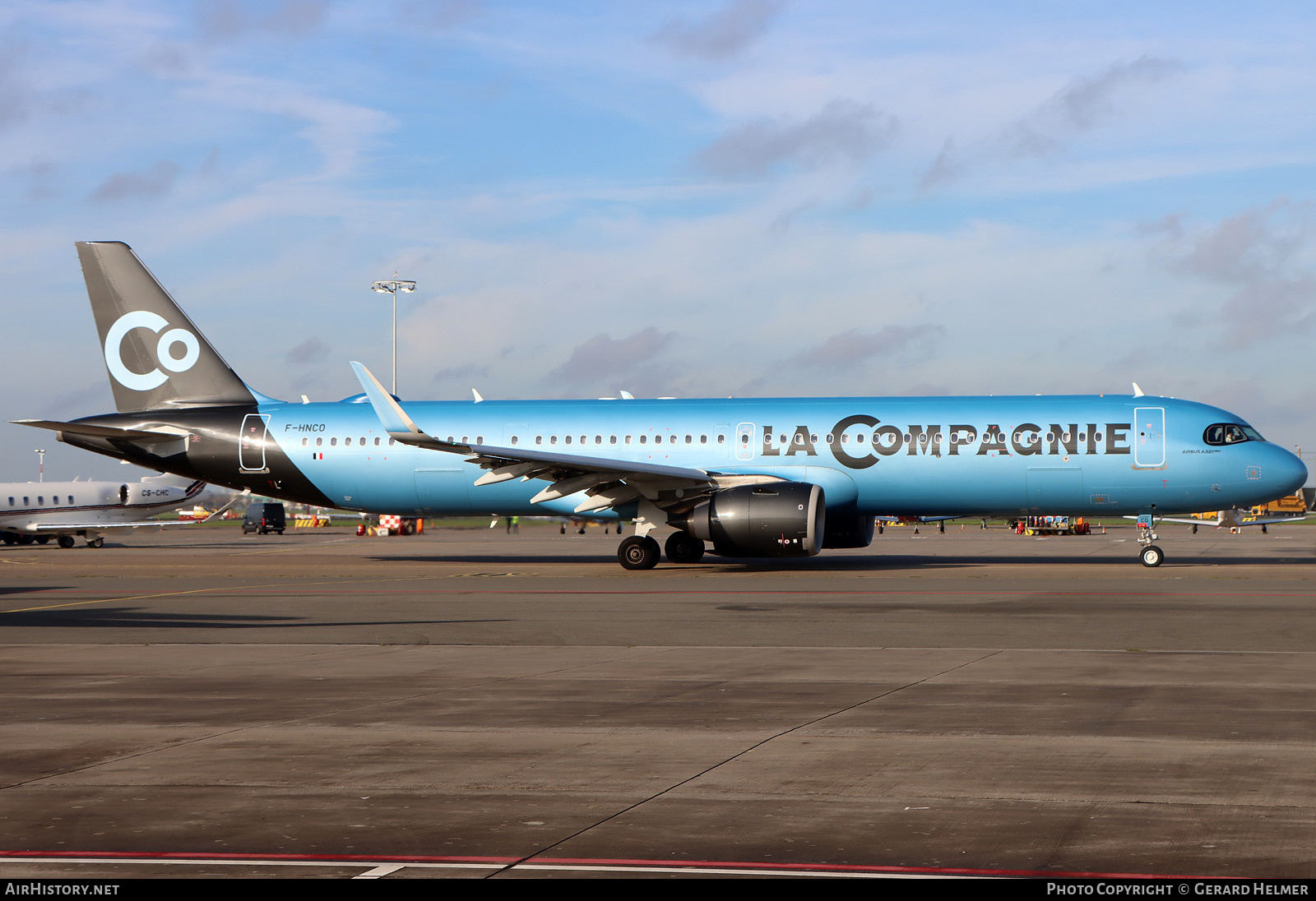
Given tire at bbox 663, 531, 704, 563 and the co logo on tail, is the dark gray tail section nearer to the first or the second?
the co logo on tail

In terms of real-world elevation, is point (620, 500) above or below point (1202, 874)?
above

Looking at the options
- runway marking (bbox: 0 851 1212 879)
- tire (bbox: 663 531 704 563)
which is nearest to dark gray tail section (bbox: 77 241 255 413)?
tire (bbox: 663 531 704 563)

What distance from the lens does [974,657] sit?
44.2 feet

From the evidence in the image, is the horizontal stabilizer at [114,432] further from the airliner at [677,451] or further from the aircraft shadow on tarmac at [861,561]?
the aircraft shadow on tarmac at [861,561]

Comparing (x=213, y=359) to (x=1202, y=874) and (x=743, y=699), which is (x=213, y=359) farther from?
(x=1202, y=874)

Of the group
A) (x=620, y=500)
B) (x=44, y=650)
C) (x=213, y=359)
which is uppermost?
(x=213, y=359)

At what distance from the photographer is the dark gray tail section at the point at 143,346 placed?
3288cm

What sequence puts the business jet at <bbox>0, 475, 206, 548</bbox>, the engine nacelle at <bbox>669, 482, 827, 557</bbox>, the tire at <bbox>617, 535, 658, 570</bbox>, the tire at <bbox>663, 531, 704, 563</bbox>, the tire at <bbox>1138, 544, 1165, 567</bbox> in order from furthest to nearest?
the business jet at <bbox>0, 475, 206, 548</bbox> < the tire at <bbox>663, 531, 704, 563</bbox> < the tire at <bbox>617, 535, 658, 570</bbox> < the tire at <bbox>1138, 544, 1165, 567</bbox> < the engine nacelle at <bbox>669, 482, 827, 557</bbox>

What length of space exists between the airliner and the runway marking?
20.8m

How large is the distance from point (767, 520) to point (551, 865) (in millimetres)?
20999

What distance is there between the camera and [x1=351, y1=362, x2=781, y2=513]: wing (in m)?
27.0

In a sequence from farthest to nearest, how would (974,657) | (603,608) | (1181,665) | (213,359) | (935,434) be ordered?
(213,359) → (935,434) → (603,608) → (974,657) → (1181,665)
